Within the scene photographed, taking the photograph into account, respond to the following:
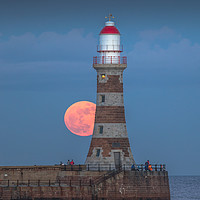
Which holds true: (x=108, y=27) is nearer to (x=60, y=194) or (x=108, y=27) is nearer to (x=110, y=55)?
(x=110, y=55)

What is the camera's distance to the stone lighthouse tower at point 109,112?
7706 cm

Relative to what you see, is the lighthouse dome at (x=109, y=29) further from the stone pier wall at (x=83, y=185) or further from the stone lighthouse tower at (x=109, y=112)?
the stone pier wall at (x=83, y=185)

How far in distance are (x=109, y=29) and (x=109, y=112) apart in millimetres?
8033

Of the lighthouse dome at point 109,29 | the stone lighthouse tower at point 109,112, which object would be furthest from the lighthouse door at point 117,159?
the lighthouse dome at point 109,29

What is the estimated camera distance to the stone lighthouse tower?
3034 inches

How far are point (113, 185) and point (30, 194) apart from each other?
25.6 feet

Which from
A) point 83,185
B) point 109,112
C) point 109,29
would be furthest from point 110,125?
point 109,29

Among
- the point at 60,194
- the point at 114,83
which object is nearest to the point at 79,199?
the point at 60,194

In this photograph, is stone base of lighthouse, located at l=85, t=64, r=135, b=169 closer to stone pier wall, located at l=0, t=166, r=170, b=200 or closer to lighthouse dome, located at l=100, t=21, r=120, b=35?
stone pier wall, located at l=0, t=166, r=170, b=200

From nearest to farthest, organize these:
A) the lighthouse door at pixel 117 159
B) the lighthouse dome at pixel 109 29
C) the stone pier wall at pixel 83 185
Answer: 1. the stone pier wall at pixel 83 185
2. the lighthouse door at pixel 117 159
3. the lighthouse dome at pixel 109 29

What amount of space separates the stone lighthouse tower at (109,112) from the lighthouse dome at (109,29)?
95mm

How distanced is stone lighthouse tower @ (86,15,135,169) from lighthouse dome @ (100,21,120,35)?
0.31ft

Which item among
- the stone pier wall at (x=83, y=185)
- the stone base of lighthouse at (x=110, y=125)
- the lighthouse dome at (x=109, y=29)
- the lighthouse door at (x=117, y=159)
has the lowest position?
the stone pier wall at (x=83, y=185)

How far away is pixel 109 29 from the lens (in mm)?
78625
